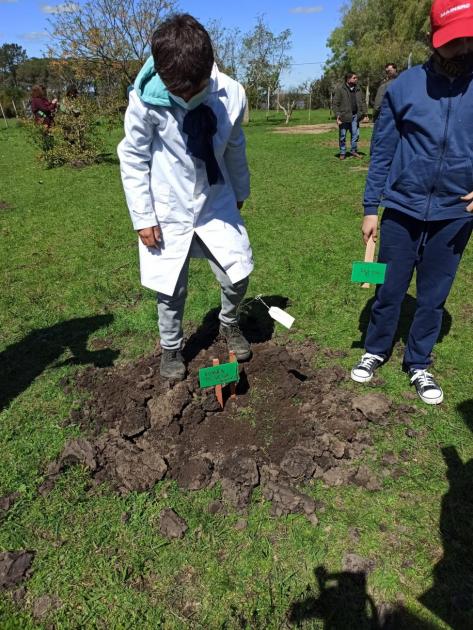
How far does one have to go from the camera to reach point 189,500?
2410 mm

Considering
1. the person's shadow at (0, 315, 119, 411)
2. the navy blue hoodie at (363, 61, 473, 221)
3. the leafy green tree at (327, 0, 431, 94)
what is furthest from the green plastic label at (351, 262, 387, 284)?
the leafy green tree at (327, 0, 431, 94)

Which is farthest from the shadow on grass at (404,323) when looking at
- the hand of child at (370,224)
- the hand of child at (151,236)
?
the hand of child at (151,236)

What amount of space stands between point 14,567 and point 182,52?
2.46m

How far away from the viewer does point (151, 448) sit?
2662 mm

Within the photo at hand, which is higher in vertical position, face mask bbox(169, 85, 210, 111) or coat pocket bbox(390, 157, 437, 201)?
face mask bbox(169, 85, 210, 111)

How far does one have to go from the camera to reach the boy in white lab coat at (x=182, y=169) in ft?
6.96

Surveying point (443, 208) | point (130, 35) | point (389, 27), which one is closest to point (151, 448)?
point (443, 208)

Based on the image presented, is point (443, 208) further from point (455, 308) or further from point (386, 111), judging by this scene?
point (455, 308)

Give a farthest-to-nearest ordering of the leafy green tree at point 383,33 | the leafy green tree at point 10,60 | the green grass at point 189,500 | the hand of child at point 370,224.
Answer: the leafy green tree at point 10,60
the leafy green tree at point 383,33
the hand of child at point 370,224
the green grass at point 189,500

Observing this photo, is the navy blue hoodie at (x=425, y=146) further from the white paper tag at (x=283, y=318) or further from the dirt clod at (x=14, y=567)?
the dirt clod at (x=14, y=567)

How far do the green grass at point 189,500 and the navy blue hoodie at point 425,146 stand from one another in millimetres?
1285

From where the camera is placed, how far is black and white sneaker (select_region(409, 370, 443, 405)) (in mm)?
2979

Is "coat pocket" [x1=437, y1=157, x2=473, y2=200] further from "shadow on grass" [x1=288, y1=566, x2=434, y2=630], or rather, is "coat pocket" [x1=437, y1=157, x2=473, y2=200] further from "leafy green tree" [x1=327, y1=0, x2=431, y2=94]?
"leafy green tree" [x1=327, y1=0, x2=431, y2=94]

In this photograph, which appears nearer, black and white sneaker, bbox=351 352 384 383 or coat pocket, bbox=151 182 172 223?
coat pocket, bbox=151 182 172 223
